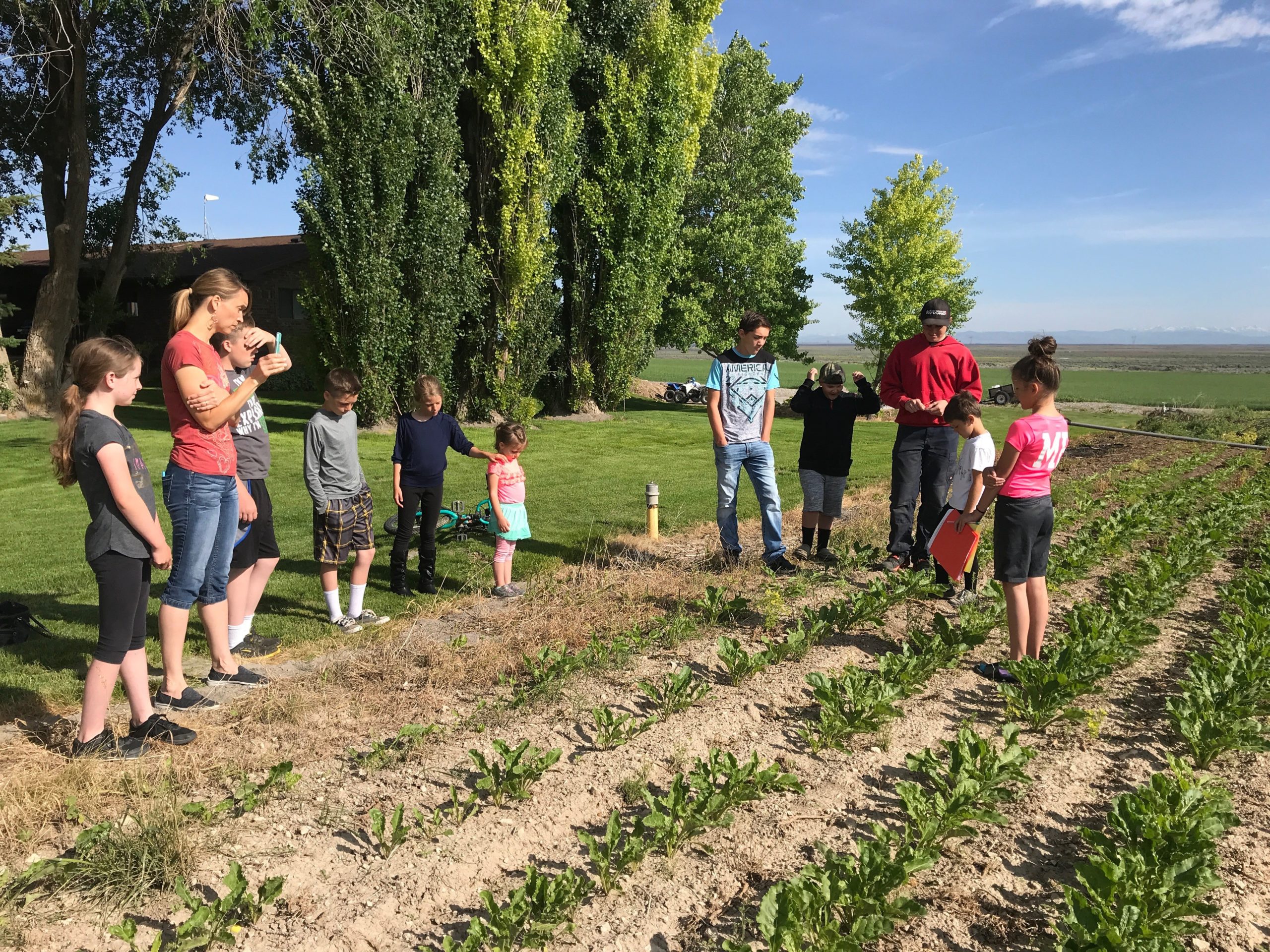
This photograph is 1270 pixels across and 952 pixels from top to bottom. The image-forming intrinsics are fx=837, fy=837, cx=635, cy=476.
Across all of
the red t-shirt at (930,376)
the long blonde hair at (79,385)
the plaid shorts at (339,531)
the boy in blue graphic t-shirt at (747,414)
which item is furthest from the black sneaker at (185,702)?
the red t-shirt at (930,376)

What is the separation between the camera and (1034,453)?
449 centimetres

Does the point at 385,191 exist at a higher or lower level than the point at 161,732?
higher

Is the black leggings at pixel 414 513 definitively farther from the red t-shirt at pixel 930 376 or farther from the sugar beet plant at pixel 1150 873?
the sugar beet plant at pixel 1150 873

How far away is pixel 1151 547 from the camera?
325 inches

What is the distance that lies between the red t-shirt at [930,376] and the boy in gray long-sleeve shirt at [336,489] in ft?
12.8

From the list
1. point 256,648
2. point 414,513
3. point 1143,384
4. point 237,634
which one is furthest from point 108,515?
point 1143,384

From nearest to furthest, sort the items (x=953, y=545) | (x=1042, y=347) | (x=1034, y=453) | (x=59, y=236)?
(x=1034, y=453) → (x=1042, y=347) → (x=953, y=545) → (x=59, y=236)

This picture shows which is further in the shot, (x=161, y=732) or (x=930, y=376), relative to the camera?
(x=930, y=376)

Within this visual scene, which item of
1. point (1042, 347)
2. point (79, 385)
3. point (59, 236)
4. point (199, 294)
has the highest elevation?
point (59, 236)

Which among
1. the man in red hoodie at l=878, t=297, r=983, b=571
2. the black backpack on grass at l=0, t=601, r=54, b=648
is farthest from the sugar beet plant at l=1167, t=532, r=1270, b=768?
the black backpack on grass at l=0, t=601, r=54, b=648

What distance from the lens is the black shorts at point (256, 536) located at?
4.84 m

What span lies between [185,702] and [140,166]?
21916mm

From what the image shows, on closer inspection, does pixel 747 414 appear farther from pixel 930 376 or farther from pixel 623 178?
pixel 623 178

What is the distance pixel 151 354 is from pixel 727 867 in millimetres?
30655
